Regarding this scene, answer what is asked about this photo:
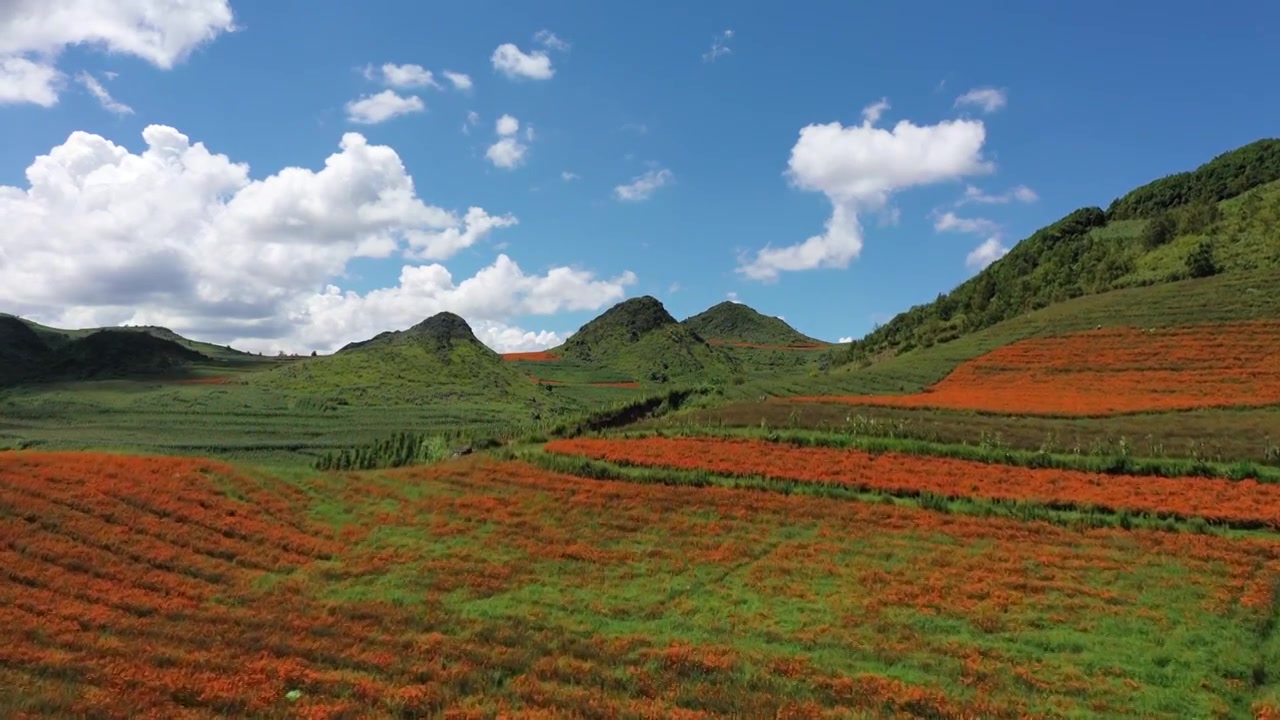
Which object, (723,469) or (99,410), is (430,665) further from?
(99,410)

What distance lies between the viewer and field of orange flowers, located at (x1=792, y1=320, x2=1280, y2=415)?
3972 cm

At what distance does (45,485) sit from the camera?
20891 mm

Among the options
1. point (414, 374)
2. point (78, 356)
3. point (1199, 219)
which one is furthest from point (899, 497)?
point (78, 356)

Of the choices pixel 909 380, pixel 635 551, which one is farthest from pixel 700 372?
pixel 635 551

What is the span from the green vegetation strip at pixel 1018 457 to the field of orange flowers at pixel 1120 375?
9.59 metres

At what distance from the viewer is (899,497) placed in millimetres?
27234

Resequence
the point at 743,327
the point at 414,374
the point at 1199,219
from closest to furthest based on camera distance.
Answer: the point at 1199,219 < the point at 414,374 < the point at 743,327

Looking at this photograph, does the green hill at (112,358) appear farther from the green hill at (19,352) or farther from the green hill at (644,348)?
the green hill at (644,348)

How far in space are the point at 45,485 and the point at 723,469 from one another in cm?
2432

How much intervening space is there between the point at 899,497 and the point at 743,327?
488ft

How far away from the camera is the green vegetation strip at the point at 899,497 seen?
73.7 feet

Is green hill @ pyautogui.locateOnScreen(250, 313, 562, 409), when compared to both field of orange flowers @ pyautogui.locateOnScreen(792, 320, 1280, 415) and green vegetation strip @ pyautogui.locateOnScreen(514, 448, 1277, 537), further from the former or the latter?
field of orange flowers @ pyautogui.locateOnScreen(792, 320, 1280, 415)

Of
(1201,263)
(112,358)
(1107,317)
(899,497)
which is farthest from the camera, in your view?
(112,358)

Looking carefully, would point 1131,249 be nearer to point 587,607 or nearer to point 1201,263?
point 1201,263
